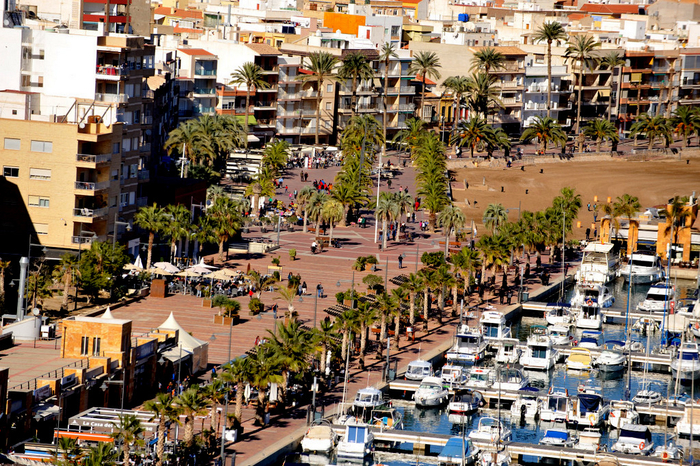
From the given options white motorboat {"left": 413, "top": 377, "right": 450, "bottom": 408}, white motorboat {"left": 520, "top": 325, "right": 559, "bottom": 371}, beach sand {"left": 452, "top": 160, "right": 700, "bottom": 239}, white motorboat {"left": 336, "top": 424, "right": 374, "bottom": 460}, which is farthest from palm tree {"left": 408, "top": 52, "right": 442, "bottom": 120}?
white motorboat {"left": 336, "top": 424, "right": 374, "bottom": 460}

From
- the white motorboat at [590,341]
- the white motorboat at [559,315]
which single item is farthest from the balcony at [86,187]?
the white motorboat at [590,341]

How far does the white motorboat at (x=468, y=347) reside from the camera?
296 feet

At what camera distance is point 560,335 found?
98.6m

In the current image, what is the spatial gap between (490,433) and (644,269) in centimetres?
5617

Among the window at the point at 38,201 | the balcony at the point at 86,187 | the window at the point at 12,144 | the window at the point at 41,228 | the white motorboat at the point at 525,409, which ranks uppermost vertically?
the window at the point at 12,144

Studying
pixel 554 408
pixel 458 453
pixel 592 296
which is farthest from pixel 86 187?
pixel 458 453

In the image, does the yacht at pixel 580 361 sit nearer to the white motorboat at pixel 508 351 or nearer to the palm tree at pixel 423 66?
the white motorboat at pixel 508 351

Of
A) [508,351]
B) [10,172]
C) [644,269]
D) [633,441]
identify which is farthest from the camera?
[644,269]

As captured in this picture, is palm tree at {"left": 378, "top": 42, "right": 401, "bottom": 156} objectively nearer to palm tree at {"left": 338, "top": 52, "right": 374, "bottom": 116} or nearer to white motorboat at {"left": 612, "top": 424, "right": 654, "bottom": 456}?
palm tree at {"left": 338, "top": 52, "right": 374, "bottom": 116}

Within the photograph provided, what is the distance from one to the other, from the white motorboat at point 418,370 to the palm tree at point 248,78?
88699mm

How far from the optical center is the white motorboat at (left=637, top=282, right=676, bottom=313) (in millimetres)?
109338

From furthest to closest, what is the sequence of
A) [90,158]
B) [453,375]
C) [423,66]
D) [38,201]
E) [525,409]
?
[423,66] < [38,201] < [90,158] < [453,375] < [525,409]

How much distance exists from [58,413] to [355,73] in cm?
12101

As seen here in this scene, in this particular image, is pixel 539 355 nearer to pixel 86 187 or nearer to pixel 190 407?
pixel 190 407
